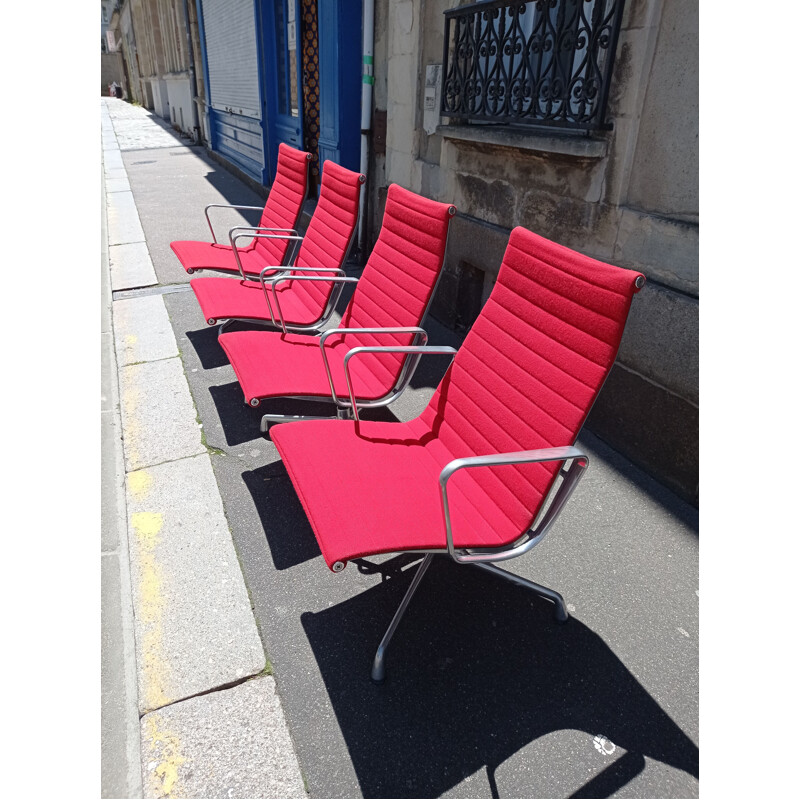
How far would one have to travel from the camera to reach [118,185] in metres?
10.1

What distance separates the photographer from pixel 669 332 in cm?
287

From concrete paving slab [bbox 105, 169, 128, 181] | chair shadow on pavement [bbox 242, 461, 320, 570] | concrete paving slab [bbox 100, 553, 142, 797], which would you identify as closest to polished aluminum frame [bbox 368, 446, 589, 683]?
chair shadow on pavement [bbox 242, 461, 320, 570]

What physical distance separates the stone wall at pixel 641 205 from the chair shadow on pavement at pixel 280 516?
1771 millimetres

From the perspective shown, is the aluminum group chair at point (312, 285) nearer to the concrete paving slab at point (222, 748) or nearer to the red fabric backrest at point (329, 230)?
the red fabric backrest at point (329, 230)

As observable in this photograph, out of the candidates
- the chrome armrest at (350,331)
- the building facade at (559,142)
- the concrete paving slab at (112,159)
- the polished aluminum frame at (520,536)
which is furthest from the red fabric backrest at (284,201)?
the concrete paving slab at (112,159)

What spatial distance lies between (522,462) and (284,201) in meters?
3.83

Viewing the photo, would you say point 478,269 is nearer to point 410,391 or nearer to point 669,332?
point 410,391

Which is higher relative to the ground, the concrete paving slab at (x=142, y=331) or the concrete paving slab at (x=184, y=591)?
the concrete paving slab at (x=142, y=331)

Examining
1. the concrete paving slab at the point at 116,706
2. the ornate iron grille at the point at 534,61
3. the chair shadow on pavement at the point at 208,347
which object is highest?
the ornate iron grille at the point at 534,61

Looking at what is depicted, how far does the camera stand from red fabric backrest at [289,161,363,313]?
3783 millimetres

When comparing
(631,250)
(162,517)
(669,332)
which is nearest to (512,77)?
(631,250)

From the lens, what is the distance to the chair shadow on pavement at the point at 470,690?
1716 mm

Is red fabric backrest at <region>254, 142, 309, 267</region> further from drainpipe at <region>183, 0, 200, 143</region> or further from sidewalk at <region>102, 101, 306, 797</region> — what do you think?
drainpipe at <region>183, 0, 200, 143</region>

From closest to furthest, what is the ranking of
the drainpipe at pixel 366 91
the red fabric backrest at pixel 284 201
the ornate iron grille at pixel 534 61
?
the ornate iron grille at pixel 534 61 < the red fabric backrest at pixel 284 201 < the drainpipe at pixel 366 91
